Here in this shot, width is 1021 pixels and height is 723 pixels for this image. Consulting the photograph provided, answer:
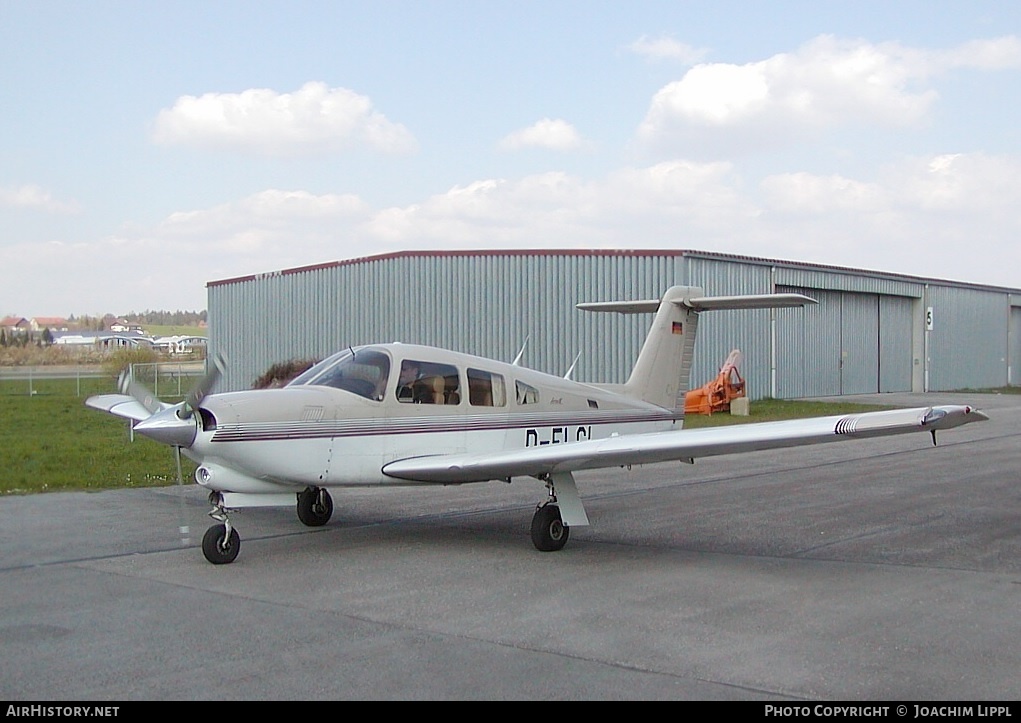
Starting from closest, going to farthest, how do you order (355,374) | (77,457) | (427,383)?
(355,374)
(427,383)
(77,457)

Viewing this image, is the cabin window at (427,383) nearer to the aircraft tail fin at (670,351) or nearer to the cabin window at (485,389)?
the cabin window at (485,389)

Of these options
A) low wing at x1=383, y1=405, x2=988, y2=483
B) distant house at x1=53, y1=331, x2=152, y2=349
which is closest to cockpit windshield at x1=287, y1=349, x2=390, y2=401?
low wing at x1=383, y1=405, x2=988, y2=483

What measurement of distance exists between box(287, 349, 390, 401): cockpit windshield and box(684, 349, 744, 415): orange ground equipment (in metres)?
19.2

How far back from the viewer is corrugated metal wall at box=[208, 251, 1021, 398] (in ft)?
98.7

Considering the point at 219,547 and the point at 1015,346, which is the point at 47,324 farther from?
the point at 1015,346

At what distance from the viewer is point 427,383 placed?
9930 mm

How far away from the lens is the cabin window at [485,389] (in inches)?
404

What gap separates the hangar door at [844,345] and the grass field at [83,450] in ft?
15.8

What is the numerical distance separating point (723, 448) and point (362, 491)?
651 centimetres

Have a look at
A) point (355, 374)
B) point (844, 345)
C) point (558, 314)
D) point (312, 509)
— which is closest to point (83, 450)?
point (312, 509)

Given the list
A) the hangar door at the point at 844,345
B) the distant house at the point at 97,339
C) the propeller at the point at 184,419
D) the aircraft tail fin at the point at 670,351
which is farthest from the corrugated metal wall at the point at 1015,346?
the propeller at the point at 184,419

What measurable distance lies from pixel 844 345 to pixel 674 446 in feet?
108

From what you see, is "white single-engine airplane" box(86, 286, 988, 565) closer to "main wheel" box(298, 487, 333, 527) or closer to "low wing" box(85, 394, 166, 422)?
"main wheel" box(298, 487, 333, 527)

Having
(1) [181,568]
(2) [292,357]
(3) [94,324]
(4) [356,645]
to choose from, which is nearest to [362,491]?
(1) [181,568]
